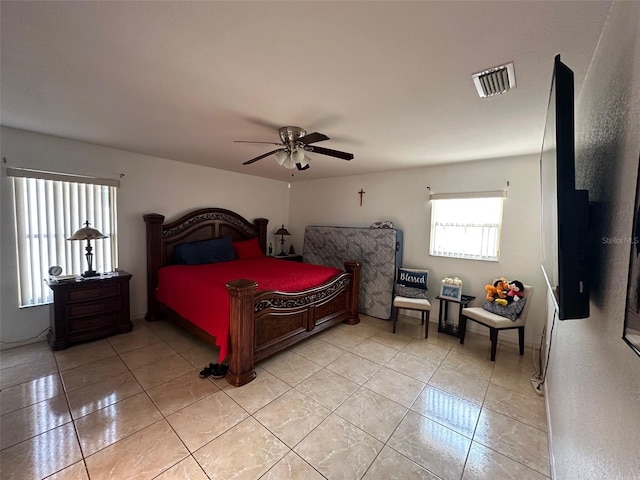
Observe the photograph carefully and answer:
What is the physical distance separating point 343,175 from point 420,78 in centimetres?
319

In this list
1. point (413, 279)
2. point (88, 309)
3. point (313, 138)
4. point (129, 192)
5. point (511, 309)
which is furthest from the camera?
point (413, 279)

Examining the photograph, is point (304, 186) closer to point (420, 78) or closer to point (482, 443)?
point (420, 78)

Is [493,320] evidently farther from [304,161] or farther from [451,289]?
[304,161]

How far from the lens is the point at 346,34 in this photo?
1.22m

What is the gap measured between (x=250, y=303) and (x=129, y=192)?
261cm

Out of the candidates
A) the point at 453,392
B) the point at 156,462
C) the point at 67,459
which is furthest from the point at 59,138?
the point at 453,392

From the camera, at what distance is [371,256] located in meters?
4.15

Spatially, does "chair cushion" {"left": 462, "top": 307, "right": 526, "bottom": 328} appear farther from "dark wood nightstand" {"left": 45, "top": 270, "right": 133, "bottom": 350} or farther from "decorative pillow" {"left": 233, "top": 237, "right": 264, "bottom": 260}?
"dark wood nightstand" {"left": 45, "top": 270, "right": 133, "bottom": 350}

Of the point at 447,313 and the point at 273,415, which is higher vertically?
the point at 447,313

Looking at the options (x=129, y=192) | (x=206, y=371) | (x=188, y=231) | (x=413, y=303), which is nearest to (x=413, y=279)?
(x=413, y=303)

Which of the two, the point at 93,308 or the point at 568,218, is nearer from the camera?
the point at 568,218

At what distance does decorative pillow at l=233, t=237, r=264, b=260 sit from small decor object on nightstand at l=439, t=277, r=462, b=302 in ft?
10.3

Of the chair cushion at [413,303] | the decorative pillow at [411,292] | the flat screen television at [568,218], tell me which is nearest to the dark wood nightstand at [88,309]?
the chair cushion at [413,303]

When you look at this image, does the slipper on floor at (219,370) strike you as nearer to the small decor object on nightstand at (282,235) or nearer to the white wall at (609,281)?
the white wall at (609,281)
